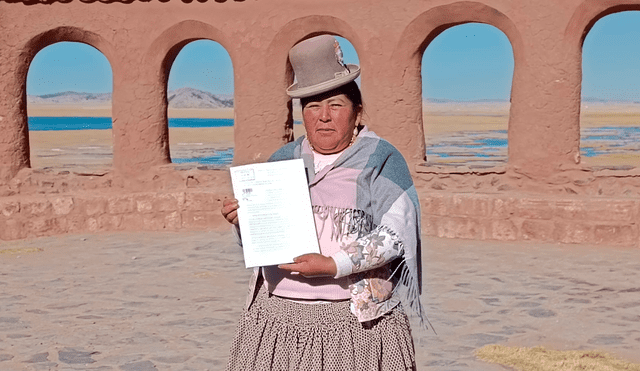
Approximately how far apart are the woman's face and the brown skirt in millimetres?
657

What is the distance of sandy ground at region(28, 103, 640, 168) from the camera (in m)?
39.4

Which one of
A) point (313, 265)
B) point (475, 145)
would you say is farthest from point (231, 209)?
point (475, 145)

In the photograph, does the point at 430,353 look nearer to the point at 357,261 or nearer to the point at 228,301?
the point at 228,301

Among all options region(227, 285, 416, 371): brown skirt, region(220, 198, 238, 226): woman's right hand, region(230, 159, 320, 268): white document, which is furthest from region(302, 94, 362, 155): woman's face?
region(227, 285, 416, 371): brown skirt

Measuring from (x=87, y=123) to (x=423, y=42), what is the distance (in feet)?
209

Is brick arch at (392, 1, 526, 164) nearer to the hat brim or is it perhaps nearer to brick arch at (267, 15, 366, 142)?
brick arch at (267, 15, 366, 142)

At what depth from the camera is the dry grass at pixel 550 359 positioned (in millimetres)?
6055

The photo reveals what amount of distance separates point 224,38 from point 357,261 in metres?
10.6

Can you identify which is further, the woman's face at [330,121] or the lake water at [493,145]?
the lake water at [493,145]

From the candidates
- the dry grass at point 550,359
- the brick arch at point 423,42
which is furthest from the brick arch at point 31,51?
the dry grass at point 550,359

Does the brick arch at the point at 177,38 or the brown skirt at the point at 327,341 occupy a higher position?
the brick arch at the point at 177,38

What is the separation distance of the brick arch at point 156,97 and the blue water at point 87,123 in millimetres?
54316

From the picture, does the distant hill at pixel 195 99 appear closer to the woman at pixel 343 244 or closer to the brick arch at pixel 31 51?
the brick arch at pixel 31 51

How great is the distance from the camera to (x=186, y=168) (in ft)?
44.4
